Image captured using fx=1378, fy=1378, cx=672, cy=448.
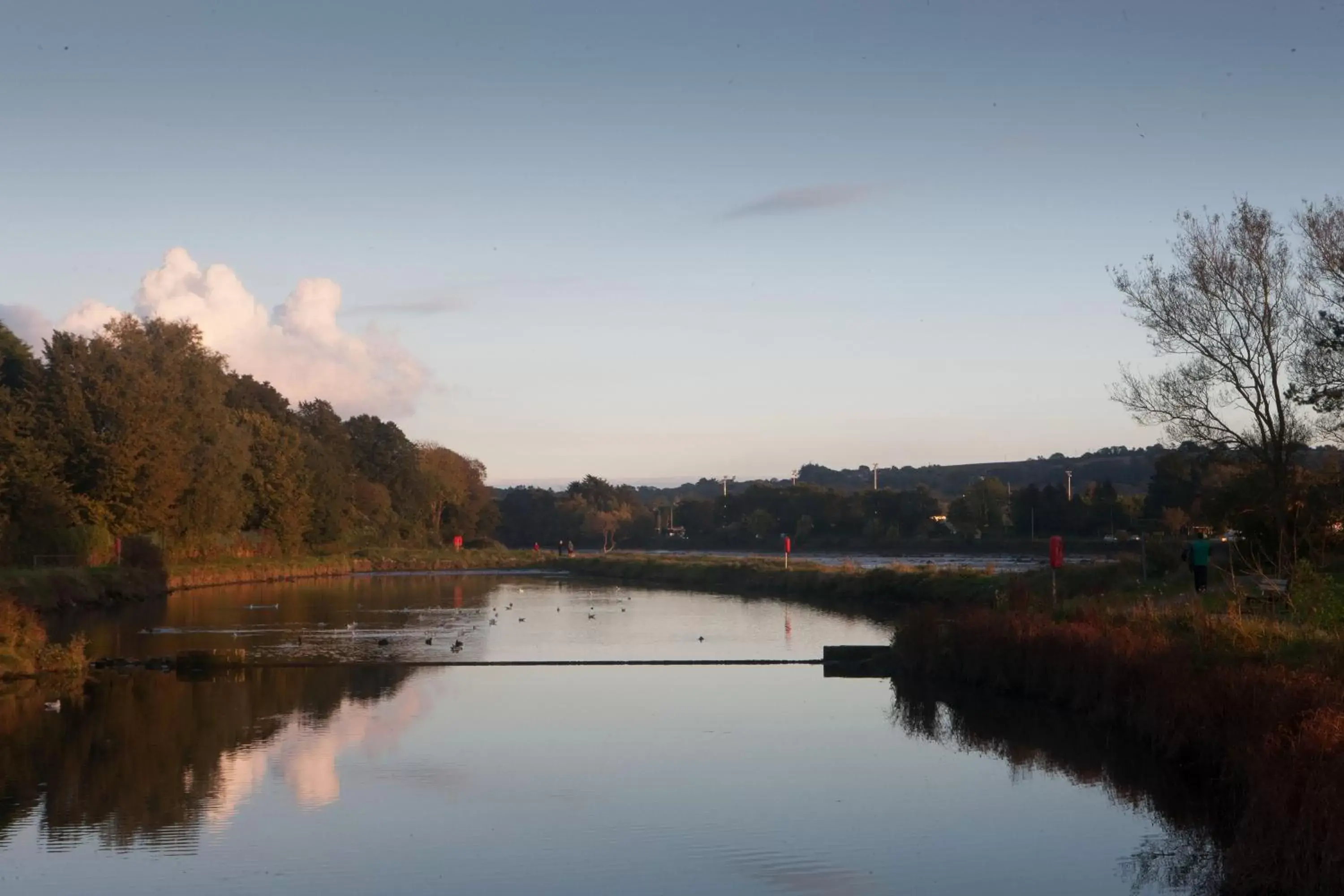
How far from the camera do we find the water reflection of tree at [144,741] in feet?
47.8

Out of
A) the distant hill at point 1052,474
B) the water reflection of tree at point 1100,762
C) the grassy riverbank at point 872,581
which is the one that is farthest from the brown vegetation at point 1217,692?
the distant hill at point 1052,474

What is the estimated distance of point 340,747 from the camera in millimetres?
18875

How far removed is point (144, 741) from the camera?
63.8 ft

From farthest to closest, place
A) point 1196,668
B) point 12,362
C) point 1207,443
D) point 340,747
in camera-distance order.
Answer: point 12,362, point 1207,443, point 340,747, point 1196,668

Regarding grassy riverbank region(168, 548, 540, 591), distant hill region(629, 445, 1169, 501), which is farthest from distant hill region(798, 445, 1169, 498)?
grassy riverbank region(168, 548, 540, 591)

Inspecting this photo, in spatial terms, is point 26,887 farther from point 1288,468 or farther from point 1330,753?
point 1288,468

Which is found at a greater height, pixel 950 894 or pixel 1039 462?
pixel 1039 462

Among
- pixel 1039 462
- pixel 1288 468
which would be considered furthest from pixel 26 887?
pixel 1039 462

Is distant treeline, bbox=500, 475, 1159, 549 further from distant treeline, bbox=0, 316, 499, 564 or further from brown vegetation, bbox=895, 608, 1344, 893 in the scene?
brown vegetation, bbox=895, 608, 1344, 893

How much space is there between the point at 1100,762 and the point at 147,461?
47.3 meters

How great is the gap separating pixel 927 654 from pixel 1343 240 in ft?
A: 41.9

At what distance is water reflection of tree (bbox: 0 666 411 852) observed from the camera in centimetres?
1455

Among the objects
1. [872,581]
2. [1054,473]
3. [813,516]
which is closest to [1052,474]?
[1054,473]

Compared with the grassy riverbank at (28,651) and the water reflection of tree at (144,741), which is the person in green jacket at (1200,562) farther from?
the grassy riverbank at (28,651)
